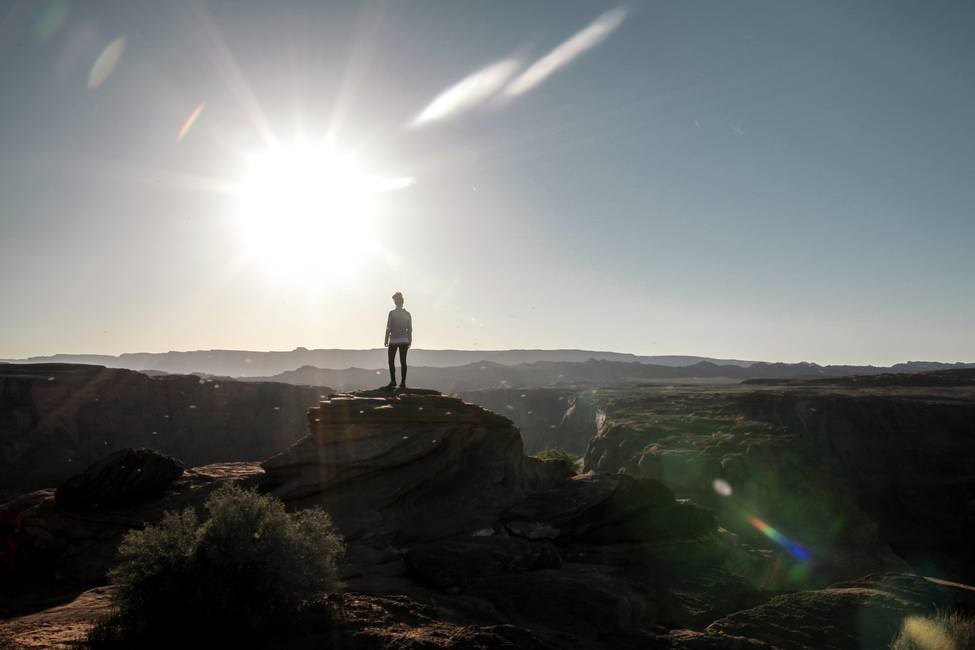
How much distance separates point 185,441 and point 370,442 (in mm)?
58442

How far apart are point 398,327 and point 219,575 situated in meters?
10.6

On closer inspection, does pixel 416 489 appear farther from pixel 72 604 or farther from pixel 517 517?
pixel 72 604

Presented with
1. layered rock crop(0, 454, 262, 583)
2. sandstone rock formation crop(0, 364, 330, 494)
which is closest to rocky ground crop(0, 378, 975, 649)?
layered rock crop(0, 454, 262, 583)

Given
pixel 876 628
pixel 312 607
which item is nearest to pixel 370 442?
pixel 312 607

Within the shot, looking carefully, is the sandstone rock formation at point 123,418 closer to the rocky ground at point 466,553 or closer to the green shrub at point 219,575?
the rocky ground at point 466,553

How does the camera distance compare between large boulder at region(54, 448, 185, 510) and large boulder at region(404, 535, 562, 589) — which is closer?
large boulder at region(404, 535, 562, 589)

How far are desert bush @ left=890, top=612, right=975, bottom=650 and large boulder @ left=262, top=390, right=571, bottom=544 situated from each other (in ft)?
33.3

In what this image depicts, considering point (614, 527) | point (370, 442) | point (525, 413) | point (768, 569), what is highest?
point (370, 442)

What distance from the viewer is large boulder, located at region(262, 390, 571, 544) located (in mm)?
15859

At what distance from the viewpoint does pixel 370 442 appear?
17125mm

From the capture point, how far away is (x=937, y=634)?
9.62 metres

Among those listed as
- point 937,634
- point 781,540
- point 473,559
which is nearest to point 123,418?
point 473,559

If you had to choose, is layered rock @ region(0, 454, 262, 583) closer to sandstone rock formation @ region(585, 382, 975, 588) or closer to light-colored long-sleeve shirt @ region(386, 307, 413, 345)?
light-colored long-sleeve shirt @ region(386, 307, 413, 345)

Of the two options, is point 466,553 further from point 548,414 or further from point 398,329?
point 548,414
